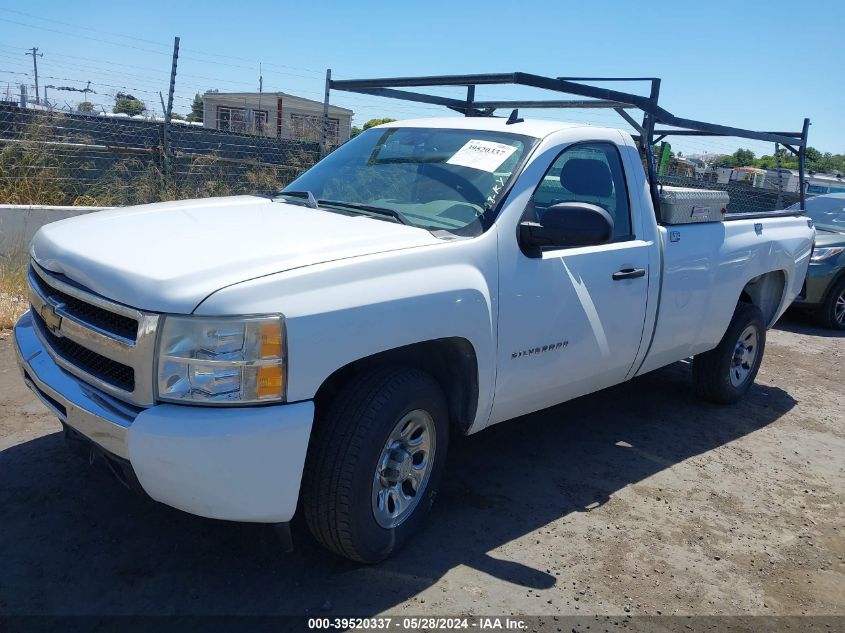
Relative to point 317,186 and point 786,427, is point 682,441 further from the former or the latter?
point 317,186

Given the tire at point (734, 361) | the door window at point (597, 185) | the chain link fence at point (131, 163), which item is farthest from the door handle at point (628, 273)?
the chain link fence at point (131, 163)

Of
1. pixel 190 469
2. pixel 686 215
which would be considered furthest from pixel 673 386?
pixel 190 469

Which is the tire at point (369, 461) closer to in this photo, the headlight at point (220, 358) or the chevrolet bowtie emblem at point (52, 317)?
the headlight at point (220, 358)

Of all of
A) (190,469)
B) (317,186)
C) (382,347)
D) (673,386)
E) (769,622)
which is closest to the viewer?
(190,469)

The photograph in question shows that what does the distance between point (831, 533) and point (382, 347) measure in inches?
108

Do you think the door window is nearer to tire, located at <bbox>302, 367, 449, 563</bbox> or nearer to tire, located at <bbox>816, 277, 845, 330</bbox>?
tire, located at <bbox>302, 367, 449, 563</bbox>

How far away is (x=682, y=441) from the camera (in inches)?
201

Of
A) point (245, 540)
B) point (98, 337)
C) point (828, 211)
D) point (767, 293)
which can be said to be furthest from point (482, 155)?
point (828, 211)

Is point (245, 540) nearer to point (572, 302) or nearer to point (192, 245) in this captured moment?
point (192, 245)

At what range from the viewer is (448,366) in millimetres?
3482

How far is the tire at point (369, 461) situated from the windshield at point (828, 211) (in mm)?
8654

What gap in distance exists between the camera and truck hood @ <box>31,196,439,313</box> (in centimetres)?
269

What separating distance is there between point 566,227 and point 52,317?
2322 millimetres

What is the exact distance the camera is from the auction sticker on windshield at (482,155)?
3.85m
